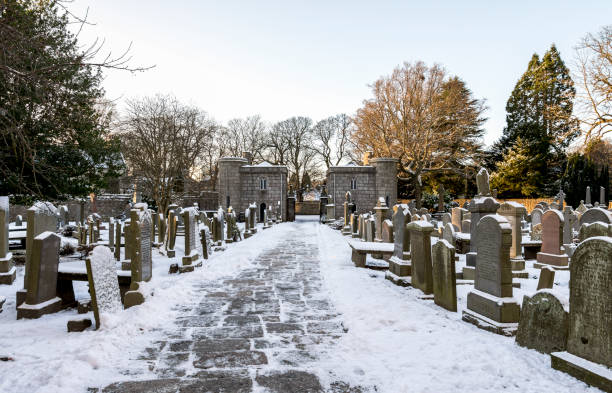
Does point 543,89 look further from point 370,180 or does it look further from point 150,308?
point 150,308

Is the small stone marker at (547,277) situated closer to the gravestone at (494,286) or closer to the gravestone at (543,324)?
the gravestone at (494,286)

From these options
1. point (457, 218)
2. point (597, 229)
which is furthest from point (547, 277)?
point (457, 218)

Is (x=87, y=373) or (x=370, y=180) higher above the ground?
(x=370, y=180)

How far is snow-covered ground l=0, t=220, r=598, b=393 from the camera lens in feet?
9.35

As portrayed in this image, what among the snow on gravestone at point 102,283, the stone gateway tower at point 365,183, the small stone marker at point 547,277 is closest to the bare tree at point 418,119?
the stone gateway tower at point 365,183

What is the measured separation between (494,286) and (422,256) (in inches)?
60.1

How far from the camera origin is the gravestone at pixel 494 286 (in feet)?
13.4

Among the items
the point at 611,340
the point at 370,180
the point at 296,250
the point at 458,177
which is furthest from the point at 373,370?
the point at 458,177

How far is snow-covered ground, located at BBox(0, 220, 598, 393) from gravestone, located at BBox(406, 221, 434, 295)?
13.8 inches

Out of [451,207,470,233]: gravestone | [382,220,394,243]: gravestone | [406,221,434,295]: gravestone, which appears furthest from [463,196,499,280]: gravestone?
[451,207,470,233]: gravestone

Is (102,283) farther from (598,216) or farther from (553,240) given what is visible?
(598,216)

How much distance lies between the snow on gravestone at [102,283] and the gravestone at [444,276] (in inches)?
183

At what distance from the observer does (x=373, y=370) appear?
122 inches

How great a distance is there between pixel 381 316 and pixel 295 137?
149 feet
